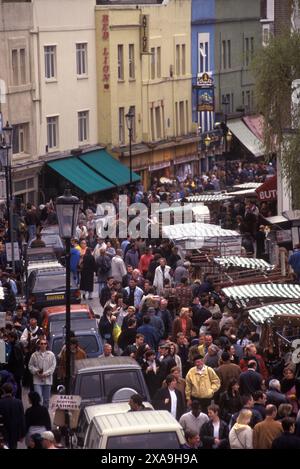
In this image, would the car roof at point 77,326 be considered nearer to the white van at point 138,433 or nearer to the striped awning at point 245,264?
the striped awning at point 245,264

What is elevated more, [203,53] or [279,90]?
[279,90]

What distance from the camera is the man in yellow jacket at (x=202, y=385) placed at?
2127 cm

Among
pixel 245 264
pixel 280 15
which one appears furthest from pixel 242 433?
pixel 280 15

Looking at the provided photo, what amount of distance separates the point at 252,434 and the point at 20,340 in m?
8.34

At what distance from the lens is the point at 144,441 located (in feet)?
55.6

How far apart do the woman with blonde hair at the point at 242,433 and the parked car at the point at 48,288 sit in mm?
12789

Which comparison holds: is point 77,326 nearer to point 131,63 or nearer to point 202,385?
point 202,385

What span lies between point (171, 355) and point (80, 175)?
36772 millimetres

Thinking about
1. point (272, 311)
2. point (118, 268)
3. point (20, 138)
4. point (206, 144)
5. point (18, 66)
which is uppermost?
point (18, 66)

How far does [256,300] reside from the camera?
89.6ft

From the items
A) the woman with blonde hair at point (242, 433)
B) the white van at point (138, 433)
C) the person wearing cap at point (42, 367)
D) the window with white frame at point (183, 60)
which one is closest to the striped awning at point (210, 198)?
the window with white frame at point (183, 60)

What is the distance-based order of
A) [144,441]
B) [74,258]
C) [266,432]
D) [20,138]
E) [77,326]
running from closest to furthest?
[144,441]
[266,432]
[77,326]
[74,258]
[20,138]

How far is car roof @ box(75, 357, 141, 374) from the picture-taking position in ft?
70.9

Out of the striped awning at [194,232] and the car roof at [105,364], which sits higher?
the car roof at [105,364]
